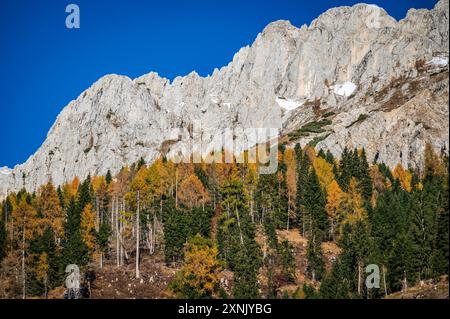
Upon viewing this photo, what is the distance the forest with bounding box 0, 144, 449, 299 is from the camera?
5600cm

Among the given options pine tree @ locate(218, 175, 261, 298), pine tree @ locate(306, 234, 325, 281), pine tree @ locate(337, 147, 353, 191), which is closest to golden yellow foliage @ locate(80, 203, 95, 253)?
pine tree @ locate(218, 175, 261, 298)

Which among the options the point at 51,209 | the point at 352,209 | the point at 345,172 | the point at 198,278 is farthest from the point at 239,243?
the point at 345,172

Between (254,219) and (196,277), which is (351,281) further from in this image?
(254,219)

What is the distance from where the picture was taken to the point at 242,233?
6850cm

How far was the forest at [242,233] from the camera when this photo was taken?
56.0 metres

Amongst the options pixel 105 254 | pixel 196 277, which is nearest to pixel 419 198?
pixel 196 277

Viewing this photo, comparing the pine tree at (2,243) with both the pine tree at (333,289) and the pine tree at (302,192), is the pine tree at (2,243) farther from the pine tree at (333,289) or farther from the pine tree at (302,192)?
the pine tree at (302,192)

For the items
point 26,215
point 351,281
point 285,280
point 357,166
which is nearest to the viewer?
point 351,281

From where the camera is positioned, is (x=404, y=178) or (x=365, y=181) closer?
(x=365, y=181)

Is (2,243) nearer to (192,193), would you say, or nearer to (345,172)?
(192,193)

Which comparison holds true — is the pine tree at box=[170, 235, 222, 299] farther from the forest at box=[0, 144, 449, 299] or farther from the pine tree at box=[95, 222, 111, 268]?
the pine tree at box=[95, 222, 111, 268]

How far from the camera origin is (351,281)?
59625 mm
